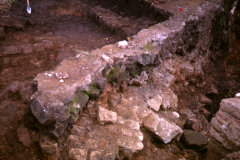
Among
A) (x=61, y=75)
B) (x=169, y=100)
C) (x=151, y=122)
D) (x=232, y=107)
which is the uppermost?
(x=232, y=107)

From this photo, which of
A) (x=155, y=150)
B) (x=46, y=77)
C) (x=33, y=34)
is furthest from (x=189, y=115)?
(x=33, y=34)

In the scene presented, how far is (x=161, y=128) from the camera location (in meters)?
3.05

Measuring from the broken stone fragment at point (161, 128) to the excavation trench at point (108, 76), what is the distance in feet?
0.10

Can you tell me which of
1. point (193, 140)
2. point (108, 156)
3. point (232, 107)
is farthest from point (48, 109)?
point (193, 140)

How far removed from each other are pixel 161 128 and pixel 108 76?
1247 mm

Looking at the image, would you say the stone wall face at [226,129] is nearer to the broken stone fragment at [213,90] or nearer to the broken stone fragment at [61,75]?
the broken stone fragment at [61,75]

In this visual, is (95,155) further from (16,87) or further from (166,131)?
(16,87)

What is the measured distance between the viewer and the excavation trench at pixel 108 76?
2.42m

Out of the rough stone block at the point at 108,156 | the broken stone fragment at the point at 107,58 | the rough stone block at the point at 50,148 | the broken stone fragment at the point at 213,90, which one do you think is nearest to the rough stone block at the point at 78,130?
the rough stone block at the point at 50,148

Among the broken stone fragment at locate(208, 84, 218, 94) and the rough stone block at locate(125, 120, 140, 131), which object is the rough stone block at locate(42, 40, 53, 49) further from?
the broken stone fragment at locate(208, 84, 218, 94)

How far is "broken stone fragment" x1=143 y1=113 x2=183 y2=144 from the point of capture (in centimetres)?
302

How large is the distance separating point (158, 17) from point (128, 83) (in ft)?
9.42

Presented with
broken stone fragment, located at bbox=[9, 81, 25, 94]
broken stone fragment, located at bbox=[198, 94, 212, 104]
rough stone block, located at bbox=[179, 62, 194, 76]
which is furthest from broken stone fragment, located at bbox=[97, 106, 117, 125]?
broken stone fragment, located at bbox=[198, 94, 212, 104]

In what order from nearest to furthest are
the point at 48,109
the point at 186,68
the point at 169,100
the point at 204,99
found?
the point at 48,109
the point at 169,100
the point at 186,68
the point at 204,99
